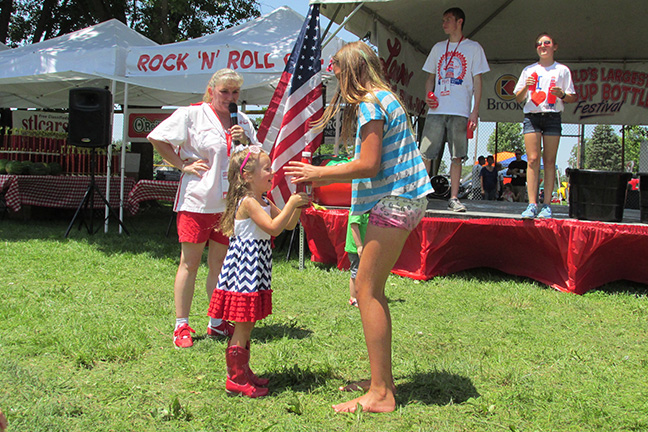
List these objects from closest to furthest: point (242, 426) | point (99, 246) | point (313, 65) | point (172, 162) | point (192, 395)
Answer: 1. point (242, 426)
2. point (192, 395)
3. point (172, 162)
4. point (313, 65)
5. point (99, 246)

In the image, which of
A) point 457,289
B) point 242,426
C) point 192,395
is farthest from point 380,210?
point 457,289

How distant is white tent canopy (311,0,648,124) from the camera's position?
737cm

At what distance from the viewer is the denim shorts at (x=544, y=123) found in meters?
5.25

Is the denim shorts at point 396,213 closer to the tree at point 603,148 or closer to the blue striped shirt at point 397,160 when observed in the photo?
the blue striped shirt at point 397,160

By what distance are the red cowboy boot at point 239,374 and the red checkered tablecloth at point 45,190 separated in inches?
314

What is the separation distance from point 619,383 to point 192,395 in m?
2.49

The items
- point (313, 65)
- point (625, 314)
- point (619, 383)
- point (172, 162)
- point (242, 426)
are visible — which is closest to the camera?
point (242, 426)

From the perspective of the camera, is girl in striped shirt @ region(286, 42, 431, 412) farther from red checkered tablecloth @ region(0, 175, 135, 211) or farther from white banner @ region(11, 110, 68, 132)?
white banner @ region(11, 110, 68, 132)

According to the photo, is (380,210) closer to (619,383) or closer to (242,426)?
(242,426)

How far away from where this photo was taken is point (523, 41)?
9586 mm

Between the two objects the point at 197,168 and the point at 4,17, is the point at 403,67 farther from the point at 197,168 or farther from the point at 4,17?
the point at 4,17

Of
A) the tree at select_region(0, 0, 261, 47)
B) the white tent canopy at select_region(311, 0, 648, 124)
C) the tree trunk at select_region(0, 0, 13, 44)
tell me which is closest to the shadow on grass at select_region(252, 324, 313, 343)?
the white tent canopy at select_region(311, 0, 648, 124)

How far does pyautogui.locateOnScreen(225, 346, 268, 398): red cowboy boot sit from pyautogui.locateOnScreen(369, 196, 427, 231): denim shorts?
1.00m

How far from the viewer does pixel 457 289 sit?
18.3ft
